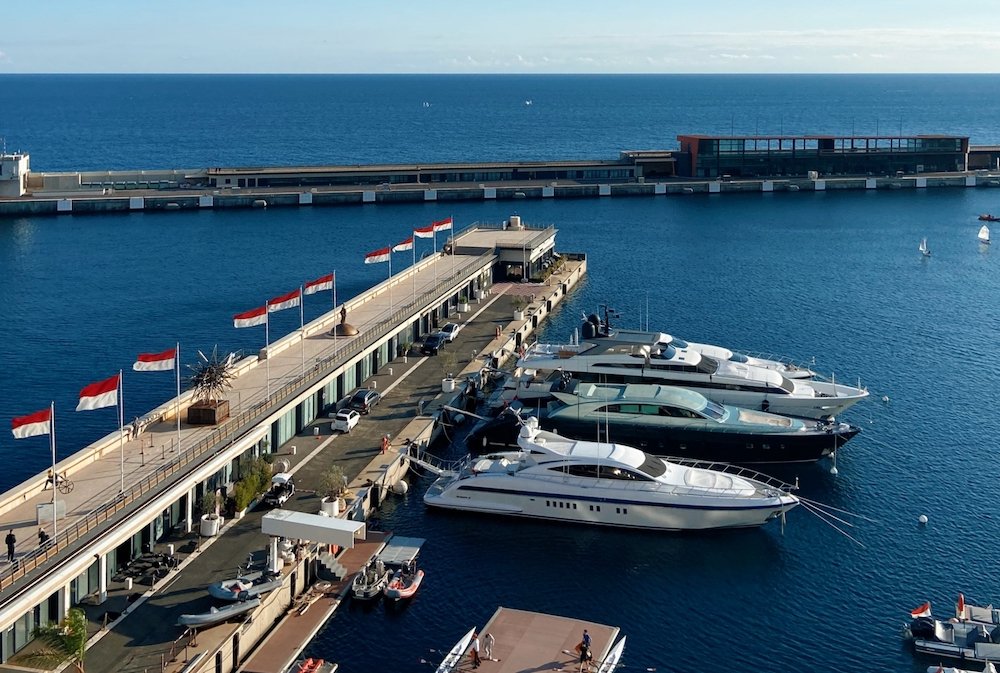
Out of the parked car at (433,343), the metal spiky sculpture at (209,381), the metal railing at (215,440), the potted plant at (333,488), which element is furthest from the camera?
the parked car at (433,343)

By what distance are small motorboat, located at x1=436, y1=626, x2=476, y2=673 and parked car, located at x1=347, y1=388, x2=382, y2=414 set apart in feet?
71.7

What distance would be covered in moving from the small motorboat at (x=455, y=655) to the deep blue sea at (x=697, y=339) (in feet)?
4.76

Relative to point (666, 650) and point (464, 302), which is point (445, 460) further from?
point (464, 302)

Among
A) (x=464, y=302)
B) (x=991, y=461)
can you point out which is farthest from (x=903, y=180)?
(x=991, y=461)

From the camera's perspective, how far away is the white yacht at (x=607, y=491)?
158ft

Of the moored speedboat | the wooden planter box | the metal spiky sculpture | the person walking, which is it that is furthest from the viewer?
the moored speedboat

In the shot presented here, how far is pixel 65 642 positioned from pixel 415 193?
112m

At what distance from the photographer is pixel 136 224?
4990 inches

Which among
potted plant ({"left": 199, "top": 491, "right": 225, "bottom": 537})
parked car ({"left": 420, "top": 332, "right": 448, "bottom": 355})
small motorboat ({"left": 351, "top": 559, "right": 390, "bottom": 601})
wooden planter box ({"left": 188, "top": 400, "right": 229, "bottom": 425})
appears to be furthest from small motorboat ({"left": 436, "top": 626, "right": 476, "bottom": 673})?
parked car ({"left": 420, "top": 332, "right": 448, "bottom": 355})

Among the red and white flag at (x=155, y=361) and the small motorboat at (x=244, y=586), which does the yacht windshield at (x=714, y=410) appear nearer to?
the small motorboat at (x=244, y=586)

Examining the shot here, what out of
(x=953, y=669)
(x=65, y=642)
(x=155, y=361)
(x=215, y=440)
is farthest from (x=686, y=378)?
(x=65, y=642)

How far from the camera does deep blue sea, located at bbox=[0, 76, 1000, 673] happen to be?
1646 inches

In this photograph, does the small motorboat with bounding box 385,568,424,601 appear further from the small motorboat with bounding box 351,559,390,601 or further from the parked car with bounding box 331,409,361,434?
the parked car with bounding box 331,409,361,434

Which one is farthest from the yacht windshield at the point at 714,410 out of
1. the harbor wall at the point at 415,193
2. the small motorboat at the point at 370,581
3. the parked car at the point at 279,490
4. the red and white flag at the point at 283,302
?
the harbor wall at the point at 415,193
